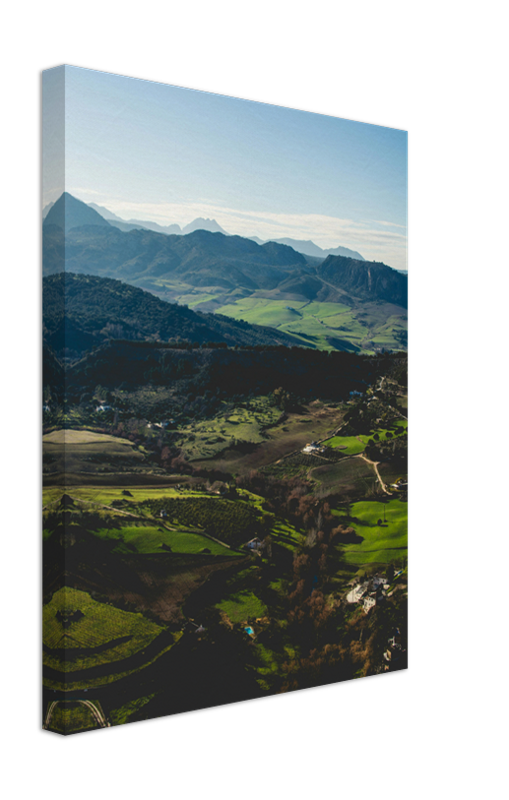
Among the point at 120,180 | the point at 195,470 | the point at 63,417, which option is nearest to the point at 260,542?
the point at 195,470

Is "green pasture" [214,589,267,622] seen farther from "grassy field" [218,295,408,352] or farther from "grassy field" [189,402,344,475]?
"grassy field" [218,295,408,352]

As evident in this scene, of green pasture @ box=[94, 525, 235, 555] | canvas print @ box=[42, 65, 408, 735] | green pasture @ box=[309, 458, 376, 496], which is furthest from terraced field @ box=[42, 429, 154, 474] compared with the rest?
green pasture @ box=[309, 458, 376, 496]

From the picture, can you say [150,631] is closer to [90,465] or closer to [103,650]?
[103,650]

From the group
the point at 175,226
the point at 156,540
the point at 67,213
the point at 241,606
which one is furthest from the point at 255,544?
the point at 67,213

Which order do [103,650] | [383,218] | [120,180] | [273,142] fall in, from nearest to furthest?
[103,650] → [120,180] → [273,142] → [383,218]

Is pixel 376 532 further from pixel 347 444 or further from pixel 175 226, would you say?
pixel 175 226

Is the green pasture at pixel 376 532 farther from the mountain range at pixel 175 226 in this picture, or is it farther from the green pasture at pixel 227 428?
the mountain range at pixel 175 226
